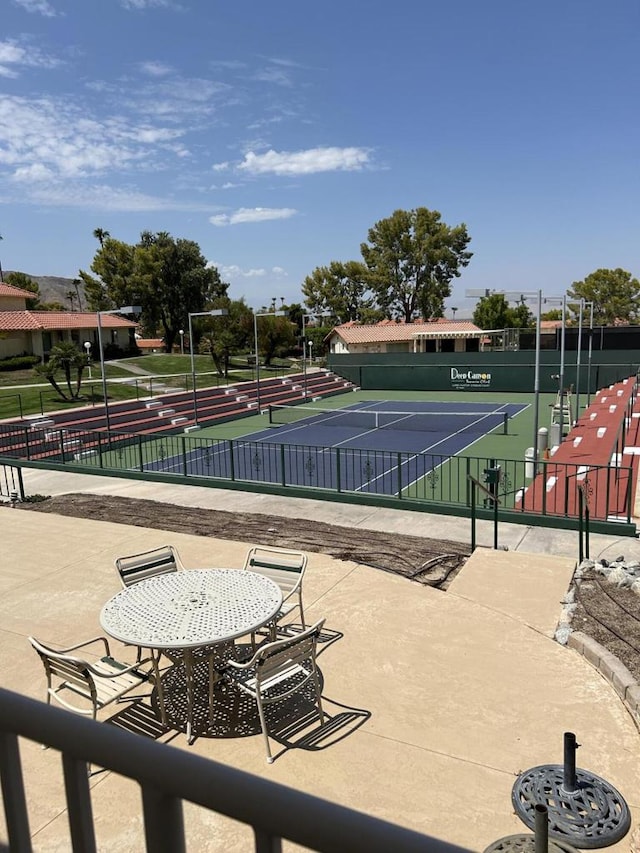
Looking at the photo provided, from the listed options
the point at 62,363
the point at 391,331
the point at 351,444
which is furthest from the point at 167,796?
the point at 391,331

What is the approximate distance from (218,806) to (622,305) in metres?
105

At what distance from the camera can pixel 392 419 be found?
33.8 meters

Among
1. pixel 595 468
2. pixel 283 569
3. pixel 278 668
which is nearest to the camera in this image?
pixel 278 668

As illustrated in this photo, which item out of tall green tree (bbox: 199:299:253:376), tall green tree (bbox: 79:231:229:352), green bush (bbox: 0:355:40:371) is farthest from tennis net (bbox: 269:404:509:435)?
tall green tree (bbox: 79:231:229:352)

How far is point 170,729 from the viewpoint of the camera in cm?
539

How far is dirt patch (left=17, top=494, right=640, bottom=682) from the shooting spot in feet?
22.6

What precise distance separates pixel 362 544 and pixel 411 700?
4903 mm

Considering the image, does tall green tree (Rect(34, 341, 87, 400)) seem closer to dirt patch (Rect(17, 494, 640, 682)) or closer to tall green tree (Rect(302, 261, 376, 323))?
dirt patch (Rect(17, 494, 640, 682))

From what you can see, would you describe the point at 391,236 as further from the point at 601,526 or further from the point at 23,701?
the point at 23,701

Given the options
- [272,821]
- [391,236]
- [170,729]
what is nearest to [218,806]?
[272,821]

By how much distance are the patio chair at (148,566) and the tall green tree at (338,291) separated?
8291 centimetres

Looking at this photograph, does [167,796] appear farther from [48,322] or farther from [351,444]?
[48,322]

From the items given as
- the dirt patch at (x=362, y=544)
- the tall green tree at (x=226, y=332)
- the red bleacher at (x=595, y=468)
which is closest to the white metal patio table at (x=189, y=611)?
the dirt patch at (x=362, y=544)

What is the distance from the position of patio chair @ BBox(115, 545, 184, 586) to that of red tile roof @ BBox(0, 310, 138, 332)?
4132cm
